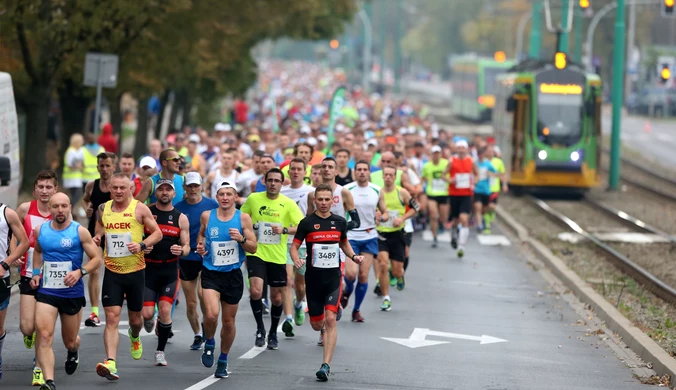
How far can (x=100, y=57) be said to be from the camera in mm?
22078

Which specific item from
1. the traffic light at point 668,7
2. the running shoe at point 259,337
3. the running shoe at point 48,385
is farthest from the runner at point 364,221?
the traffic light at point 668,7

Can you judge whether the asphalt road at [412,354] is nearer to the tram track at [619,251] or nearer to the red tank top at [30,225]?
the red tank top at [30,225]

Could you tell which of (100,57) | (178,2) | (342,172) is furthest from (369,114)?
(342,172)

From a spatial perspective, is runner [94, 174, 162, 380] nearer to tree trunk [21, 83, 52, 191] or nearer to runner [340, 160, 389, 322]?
runner [340, 160, 389, 322]

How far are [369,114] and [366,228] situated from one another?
41122mm

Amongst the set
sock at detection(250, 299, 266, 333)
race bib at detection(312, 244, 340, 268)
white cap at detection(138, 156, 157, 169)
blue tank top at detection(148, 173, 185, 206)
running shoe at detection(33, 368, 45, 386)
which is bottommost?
running shoe at detection(33, 368, 45, 386)

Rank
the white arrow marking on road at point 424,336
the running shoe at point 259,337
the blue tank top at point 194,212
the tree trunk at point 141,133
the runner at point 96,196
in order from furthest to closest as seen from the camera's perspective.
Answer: the tree trunk at point 141,133
the white arrow marking on road at point 424,336
the runner at point 96,196
the running shoe at point 259,337
the blue tank top at point 194,212

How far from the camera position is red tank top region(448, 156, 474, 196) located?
2202 cm

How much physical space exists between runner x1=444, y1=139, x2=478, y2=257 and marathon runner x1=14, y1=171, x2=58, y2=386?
11.5 metres

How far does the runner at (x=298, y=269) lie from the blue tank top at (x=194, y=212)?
4.16ft

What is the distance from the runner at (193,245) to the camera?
1227 centimetres

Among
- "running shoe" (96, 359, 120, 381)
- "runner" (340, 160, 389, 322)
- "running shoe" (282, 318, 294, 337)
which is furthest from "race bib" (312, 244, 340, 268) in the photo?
"runner" (340, 160, 389, 322)

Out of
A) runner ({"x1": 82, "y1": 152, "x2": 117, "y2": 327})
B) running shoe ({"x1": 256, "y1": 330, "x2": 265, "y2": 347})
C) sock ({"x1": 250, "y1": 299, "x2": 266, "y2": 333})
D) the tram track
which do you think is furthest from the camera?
the tram track

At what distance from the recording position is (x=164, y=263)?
11836 mm
